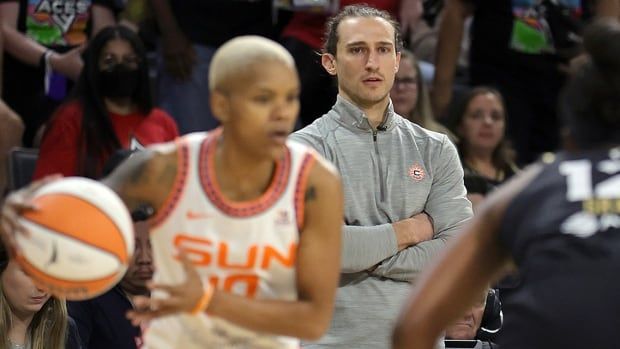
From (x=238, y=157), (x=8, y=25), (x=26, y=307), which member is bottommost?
(x=26, y=307)

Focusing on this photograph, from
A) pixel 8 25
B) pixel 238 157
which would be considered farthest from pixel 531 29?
pixel 238 157

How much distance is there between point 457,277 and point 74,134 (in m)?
4.58

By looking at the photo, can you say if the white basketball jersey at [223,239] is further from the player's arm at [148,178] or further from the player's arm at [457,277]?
the player's arm at [457,277]

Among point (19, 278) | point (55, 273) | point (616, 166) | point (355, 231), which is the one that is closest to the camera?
point (616, 166)

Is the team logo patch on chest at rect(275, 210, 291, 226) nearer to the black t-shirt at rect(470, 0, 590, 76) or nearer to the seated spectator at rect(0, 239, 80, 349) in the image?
the seated spectator at rect(0, 239, 80, 349)

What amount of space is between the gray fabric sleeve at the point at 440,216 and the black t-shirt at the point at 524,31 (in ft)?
12.1

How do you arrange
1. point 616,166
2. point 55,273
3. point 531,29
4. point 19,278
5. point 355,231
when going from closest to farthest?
point 616,166 → point 55,273 → point 355,231 → point 19,278 → point 531,29

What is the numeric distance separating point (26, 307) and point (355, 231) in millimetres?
1693

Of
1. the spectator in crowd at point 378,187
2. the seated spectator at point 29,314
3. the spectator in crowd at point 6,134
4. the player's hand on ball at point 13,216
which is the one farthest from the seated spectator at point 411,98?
the player's hand on ball at point 13,216

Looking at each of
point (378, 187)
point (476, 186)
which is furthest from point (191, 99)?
point (378, 187)

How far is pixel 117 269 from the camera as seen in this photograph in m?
3.81

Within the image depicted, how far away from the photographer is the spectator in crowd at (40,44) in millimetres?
8438

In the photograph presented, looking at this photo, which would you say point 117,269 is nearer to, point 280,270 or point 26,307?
point 280,270

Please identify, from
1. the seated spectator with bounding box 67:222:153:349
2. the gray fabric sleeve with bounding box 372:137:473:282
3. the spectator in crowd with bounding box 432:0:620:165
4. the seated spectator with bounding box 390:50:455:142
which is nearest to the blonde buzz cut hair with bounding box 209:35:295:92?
the gray fabric sleeve with bounding box 372:137:473:282
